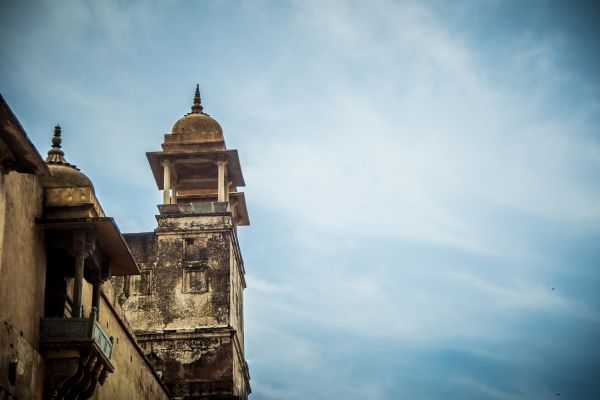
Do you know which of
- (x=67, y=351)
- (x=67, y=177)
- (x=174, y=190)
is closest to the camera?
(x=67, y=351)

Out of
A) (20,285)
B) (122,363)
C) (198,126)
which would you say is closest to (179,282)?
(198,126)

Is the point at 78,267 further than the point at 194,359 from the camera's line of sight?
No

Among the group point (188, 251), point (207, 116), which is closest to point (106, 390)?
point (188, 251)

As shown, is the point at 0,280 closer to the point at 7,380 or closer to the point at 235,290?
the point at 7,380

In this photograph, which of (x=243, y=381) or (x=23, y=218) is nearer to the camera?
(x=23, y=218)

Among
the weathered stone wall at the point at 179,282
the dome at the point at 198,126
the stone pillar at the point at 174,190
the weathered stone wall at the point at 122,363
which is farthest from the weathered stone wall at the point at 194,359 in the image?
the dome at the point at 198,126

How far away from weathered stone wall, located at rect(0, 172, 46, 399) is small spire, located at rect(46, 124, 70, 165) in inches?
75.2

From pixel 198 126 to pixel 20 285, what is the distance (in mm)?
16014

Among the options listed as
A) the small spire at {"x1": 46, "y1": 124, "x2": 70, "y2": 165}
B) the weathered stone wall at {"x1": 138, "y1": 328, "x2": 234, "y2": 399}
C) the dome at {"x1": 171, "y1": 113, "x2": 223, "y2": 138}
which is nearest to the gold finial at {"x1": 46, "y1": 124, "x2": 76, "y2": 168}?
the small spire at {"x1": 46, "y1": 124, "x2": 70, "y2": 165}

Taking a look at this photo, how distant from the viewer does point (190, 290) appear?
76.0ft

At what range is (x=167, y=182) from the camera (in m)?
25.0

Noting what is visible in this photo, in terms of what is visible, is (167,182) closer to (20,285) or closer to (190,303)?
(190,303)

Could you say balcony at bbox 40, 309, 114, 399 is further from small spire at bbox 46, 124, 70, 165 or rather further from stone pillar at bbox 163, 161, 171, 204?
stone pillar at bbox 163, 161, 171, 204

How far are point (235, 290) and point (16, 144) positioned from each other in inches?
590
